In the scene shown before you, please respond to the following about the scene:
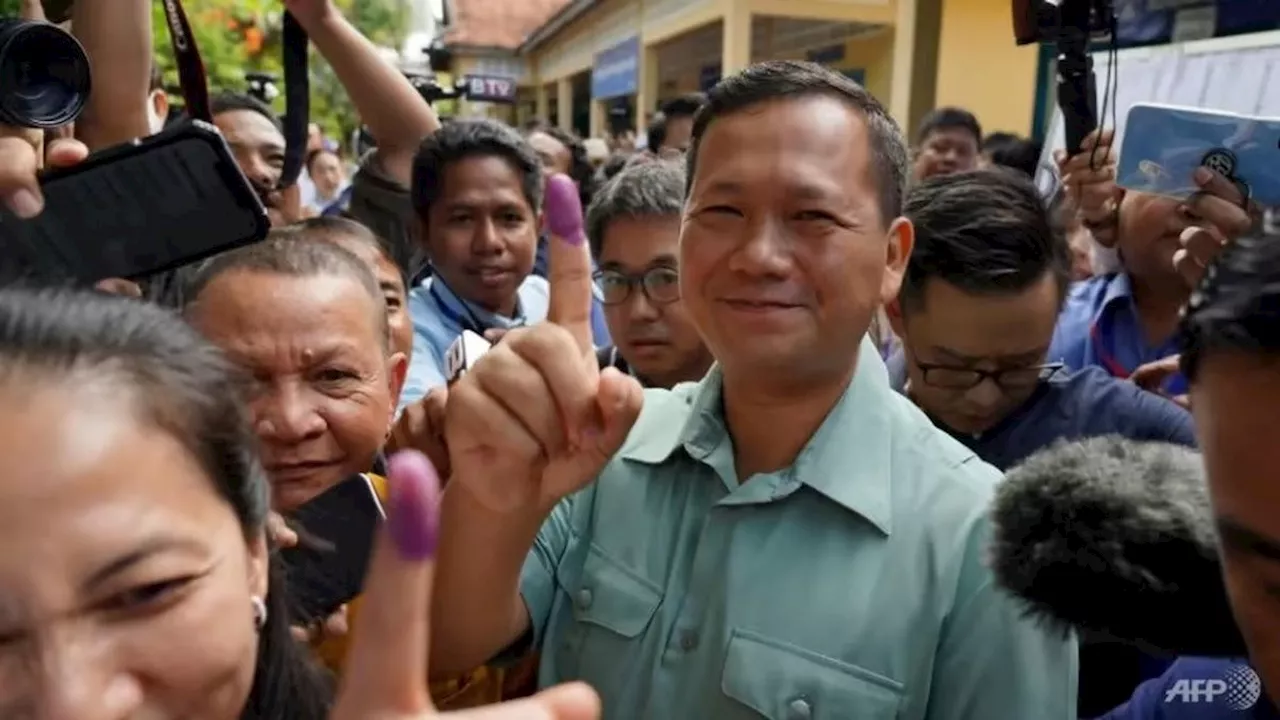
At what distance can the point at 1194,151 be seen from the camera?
1.93m

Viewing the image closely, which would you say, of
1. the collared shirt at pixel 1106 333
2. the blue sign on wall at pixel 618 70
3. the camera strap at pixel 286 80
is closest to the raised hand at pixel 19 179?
the camera strap at pixel 286 80

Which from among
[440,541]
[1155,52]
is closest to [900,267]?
[440,541]

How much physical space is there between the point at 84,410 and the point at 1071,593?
2.83 ft

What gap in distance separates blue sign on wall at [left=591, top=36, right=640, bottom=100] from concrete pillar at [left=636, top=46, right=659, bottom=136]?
11cm

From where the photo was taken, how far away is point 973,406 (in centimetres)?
177

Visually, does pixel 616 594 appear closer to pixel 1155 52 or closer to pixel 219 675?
pixel 219 675

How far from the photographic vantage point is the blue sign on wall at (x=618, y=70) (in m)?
12.2

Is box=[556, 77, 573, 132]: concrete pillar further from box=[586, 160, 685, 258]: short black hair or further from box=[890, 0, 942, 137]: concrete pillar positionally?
box=[586, 160, 685, 258]: short black hair

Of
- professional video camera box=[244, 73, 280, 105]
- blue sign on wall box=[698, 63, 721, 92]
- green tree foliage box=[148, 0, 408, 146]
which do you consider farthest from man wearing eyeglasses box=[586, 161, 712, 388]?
blue sign on wall box=[698, 63, 721, 92]

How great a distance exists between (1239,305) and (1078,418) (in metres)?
0.98

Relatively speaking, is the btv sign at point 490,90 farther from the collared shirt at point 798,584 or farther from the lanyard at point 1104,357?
the collared shirt at point 798,584

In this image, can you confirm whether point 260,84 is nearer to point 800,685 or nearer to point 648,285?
point 648,285

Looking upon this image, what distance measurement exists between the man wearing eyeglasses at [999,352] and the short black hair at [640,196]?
0.56 meters

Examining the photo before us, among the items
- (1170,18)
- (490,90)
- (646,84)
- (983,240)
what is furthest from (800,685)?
(646,84)
